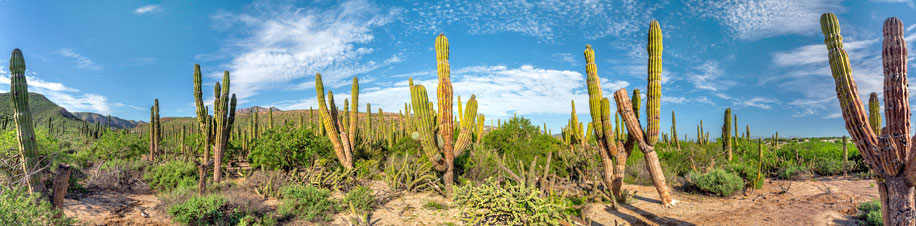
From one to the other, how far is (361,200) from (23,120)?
20.2 feet

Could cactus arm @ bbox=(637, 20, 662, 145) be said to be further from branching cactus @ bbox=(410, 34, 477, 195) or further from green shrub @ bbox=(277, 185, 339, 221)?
green shrub @ bbox=(277, 185, 339, 221)

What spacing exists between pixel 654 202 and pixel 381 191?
7.12 meters

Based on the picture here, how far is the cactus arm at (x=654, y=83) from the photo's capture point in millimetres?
9352

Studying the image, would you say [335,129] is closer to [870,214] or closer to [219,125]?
[219,125]

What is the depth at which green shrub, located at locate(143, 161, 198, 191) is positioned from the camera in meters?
10.8

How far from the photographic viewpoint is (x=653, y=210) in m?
9.65

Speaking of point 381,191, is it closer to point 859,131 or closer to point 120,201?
point 120,201

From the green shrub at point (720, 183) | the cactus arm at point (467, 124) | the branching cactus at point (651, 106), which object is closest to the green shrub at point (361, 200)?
the cactus arm at point (467, 124)

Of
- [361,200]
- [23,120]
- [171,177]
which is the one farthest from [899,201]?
[171,177]

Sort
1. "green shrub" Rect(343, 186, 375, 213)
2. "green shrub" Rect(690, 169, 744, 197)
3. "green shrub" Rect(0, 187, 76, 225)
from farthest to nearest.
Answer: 1. "green shrub" Rect(690, 169, 744, 197)
2. "green shrub" Rect(343, 186, 375, 213)
3. "green shrub" Rect(0, 187, 76, 225)

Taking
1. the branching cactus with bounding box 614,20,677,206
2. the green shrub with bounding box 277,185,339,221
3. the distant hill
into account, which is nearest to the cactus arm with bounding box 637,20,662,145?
the branching cactus with bounding box 614,20,677,206

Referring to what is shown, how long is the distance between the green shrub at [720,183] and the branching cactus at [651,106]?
232 cm

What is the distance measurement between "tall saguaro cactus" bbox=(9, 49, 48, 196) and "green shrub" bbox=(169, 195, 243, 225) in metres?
2.07

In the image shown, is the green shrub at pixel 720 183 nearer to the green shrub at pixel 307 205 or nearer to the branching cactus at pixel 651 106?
the branching cactus at pixel 651 106
